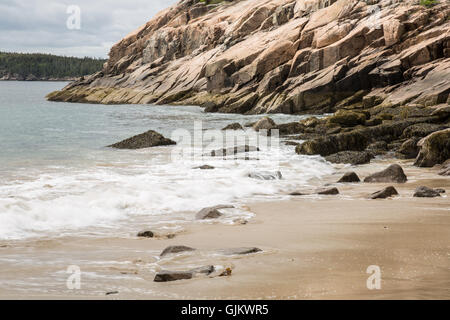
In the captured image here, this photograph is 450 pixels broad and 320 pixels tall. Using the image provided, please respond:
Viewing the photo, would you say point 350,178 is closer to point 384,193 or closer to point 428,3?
point 384,193

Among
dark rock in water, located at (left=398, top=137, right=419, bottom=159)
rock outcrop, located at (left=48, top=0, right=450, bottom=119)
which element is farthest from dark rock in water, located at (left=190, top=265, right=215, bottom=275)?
rock outcrop, located at (left=48, top=0, right=450, bottom=119)

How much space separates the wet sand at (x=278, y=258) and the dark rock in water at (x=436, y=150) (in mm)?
4790

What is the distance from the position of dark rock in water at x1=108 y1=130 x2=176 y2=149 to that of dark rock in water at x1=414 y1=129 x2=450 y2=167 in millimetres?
9953

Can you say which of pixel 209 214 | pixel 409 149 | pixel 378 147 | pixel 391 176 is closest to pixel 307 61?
pixel 378 147

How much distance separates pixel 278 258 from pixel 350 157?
9.90 meters

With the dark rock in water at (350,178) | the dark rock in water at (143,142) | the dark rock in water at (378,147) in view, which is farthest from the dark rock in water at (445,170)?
the dark rock in water at (143,142)

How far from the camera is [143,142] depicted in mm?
19234

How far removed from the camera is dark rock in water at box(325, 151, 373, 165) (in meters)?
14.2

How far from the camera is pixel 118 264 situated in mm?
5461

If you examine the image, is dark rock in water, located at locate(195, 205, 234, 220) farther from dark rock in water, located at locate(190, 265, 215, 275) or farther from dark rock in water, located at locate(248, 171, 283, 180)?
dark rock in water, located at locate(248, 171, 283, 180)

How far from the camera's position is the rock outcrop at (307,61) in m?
30.2
